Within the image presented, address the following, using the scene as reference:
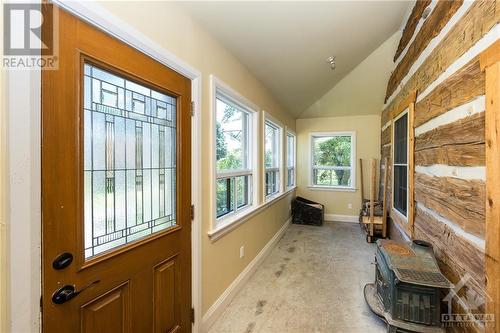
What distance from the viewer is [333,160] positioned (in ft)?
19.2

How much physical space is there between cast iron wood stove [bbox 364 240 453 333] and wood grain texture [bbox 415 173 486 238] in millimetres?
401

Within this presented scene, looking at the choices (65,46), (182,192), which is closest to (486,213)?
(182,192)

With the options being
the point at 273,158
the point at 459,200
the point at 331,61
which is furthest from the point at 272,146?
the point at 459,200

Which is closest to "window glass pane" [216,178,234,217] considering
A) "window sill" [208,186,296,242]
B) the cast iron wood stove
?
"window sill" [208,186,296,242]

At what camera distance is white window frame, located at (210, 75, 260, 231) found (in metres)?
2.04

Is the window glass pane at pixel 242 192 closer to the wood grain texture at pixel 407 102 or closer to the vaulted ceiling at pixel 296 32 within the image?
the vaulted ceiling at pixel 296 32

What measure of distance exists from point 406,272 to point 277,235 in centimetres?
253

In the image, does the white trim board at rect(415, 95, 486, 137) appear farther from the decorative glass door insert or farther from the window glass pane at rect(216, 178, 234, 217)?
the window glass pane at rect(216, 178, 234, 217)

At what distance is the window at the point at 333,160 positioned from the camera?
18.5ft

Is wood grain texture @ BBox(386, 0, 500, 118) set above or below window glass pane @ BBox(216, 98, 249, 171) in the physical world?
above

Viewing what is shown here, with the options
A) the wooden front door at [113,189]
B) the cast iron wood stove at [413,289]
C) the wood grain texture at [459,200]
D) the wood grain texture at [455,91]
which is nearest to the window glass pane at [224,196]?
the wooden front door at [113,189]

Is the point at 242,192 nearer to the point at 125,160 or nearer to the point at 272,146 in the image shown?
the point at 272,146

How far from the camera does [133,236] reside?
4.40 feet

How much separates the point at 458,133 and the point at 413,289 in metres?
1.14
